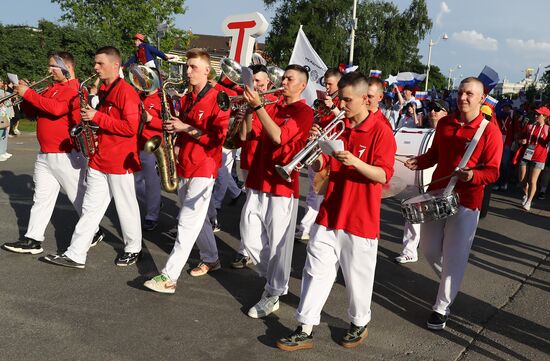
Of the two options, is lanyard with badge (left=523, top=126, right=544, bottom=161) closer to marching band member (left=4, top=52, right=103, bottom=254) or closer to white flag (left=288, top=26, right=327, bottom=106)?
white flag (left=288, top=26, right=327, bottom=106)

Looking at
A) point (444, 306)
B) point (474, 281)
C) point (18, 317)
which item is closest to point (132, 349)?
point (18, 317)

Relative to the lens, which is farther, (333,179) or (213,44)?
(213,44)

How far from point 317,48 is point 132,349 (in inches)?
1708

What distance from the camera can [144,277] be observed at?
485 cm

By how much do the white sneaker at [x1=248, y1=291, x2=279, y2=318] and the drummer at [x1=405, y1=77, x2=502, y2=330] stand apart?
127 cm

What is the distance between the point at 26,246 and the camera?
17.4 ft

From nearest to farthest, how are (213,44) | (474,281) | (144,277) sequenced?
(144,277), (474,281), (213,44)

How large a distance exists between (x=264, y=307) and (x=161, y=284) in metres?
0.96

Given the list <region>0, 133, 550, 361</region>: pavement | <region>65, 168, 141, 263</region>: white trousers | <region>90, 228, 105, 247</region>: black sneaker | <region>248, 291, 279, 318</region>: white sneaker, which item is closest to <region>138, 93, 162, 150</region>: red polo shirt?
<region>65, 168, 141, 263</region>: white trousers

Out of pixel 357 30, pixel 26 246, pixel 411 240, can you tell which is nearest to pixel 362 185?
pixel 411 240

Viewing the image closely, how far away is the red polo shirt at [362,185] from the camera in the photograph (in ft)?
11.3

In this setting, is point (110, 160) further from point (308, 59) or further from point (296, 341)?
point (308, 59)

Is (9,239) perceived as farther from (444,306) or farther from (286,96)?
(444,306)

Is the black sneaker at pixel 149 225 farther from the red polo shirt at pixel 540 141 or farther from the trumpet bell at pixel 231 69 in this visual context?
the red polo shirt at pixel 540 141
